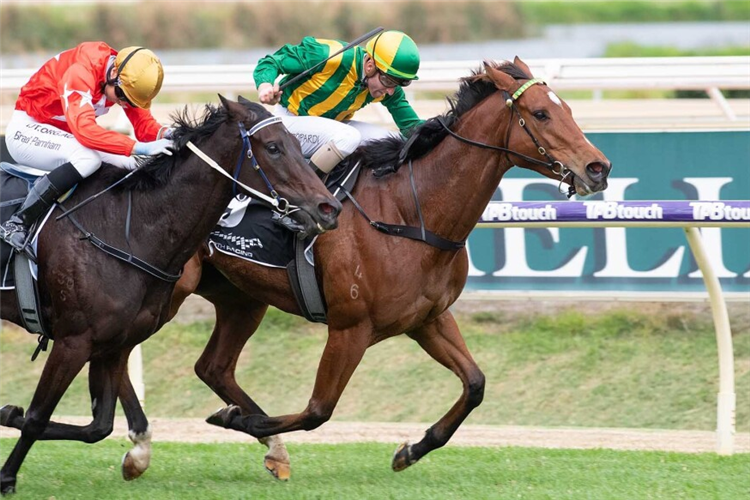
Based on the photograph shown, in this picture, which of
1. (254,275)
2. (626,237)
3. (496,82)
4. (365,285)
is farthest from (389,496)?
(626,237)

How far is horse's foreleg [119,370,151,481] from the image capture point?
551cm

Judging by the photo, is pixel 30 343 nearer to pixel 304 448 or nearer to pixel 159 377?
pixel 159 377

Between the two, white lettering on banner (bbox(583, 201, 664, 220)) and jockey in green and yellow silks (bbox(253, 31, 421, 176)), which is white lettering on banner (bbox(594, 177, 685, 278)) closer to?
white lettering on banner (bbox(583, 201, 664, 220))

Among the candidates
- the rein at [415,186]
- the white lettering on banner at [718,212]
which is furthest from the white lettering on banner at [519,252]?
the rein at [415,186]

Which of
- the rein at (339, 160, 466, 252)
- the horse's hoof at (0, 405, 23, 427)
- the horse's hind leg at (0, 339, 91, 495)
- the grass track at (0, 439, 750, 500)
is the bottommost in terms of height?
the grass track at (0, 439, 750, 500)

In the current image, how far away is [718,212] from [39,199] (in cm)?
307

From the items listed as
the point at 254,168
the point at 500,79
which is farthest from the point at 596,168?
the point at 254,168

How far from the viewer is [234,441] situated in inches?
267

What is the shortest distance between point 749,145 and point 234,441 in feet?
11.5

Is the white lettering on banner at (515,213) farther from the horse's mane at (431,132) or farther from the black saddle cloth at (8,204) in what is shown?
the black saddle cloth at (8,204)

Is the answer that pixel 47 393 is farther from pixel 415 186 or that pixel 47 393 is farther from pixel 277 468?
pixel 415 186

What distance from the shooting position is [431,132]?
5449 mm

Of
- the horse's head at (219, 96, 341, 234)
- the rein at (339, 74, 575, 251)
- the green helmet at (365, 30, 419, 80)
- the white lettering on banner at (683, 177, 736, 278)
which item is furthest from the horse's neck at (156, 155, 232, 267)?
the white lettering on banner at (683, 177, 736, 278)

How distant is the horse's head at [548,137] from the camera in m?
4.95
